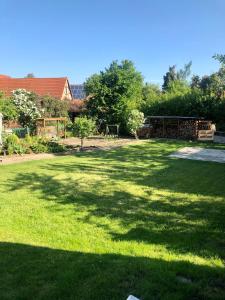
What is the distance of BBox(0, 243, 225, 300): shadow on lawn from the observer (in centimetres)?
387

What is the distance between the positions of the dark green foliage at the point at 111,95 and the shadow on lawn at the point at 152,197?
14519 millimetres

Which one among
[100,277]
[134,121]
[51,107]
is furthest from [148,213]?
[51,107]

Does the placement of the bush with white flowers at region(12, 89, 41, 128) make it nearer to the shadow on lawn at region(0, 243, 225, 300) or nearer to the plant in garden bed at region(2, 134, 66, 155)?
the plant in garden bed at region(2, 134, 66, 155)

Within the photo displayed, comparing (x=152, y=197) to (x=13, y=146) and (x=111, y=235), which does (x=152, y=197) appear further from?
(x=13, y=146)

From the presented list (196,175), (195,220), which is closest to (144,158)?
(196,175)

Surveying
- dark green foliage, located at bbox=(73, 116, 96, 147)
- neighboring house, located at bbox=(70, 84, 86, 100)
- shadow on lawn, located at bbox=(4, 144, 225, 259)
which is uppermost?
neighboring house, located at bbox=(70, 84, 86, 100)

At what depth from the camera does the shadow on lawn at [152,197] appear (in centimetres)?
584

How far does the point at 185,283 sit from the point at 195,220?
2729 mm

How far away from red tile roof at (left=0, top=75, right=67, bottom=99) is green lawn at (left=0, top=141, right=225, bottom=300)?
113 ft

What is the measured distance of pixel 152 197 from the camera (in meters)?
8.48

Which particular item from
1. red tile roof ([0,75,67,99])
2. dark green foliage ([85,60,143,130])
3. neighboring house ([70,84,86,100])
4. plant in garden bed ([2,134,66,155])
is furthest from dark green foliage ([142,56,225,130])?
neighboring house ([70,84,86,100])

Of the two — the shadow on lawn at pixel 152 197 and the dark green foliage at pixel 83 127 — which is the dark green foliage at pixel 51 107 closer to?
the dark green foliage at pixel 83 127

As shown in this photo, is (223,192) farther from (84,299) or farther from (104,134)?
(104,134)

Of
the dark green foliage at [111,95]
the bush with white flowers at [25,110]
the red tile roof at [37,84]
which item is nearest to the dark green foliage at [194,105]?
the dark green foliage at [111,95]
